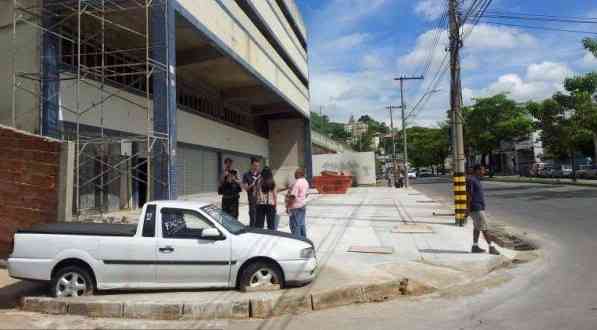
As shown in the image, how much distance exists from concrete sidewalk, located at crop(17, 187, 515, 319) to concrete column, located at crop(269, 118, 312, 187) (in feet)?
92.5

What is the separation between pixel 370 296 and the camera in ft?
20.0

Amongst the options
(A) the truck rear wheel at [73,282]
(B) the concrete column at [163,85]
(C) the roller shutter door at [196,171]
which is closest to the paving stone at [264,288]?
(A) the truck rear wheel at [73,282]

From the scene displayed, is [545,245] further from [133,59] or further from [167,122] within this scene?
[133,59]

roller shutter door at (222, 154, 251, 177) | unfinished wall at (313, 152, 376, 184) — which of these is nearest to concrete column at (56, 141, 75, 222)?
roller shutter door at (222, 154, 251, 177)

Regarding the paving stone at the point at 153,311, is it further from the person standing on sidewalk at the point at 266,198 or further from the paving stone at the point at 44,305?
the person standing on sidewalk at the point at 266,198

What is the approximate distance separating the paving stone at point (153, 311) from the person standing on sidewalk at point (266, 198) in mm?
3807

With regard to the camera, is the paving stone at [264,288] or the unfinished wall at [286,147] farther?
the unfinished wall at [286,147]

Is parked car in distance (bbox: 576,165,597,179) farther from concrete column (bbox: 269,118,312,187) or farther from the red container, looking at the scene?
concrete column (bbox: 269,118,312,187)

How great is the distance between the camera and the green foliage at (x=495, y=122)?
2024 inches

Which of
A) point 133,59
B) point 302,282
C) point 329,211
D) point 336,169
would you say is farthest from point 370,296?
point 336,169

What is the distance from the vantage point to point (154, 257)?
603 centimetres

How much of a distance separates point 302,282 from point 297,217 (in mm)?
2536

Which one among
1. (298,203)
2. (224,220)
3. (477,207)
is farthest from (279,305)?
(477,207)

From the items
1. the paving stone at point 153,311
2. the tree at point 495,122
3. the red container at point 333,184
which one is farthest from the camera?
the tree at point 495,122
